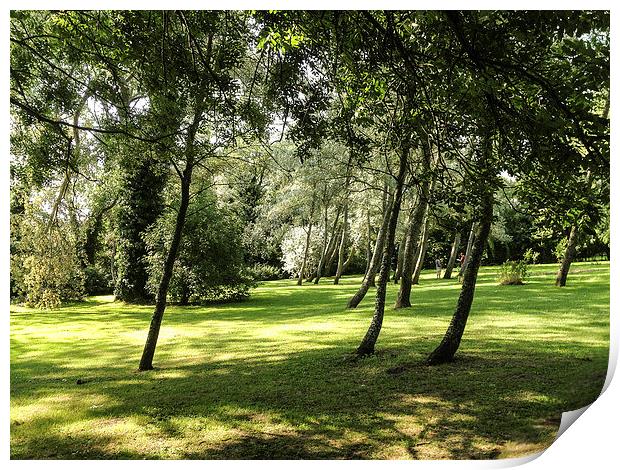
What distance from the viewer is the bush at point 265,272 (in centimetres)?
388

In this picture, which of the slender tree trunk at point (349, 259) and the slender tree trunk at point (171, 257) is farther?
the slender tree trunk at point (349, 259)

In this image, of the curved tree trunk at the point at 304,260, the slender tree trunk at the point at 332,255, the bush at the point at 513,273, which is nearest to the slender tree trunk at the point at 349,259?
the slender tree trunk at the point at 332,255

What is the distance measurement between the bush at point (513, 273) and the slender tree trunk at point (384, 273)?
92cm

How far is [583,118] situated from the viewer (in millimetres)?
2836

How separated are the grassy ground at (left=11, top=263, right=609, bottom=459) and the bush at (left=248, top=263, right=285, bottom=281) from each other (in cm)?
10

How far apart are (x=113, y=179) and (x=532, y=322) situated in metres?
3.48

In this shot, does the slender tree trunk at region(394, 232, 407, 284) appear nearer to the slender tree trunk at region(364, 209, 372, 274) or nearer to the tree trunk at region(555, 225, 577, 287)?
the slender tree trunk at region(364, 209, 372, 274)

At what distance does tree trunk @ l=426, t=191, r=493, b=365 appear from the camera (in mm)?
3475

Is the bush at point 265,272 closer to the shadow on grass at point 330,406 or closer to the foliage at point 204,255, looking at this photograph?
the foliage at point 204,255

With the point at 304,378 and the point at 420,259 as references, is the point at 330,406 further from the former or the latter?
the point at 420,259

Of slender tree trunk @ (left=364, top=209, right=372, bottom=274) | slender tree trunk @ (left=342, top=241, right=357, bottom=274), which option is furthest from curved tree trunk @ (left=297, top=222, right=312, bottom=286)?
slender tree trunk @ (left=364, top=209, right=372, bottom=274)

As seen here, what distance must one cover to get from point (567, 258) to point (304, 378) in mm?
2214

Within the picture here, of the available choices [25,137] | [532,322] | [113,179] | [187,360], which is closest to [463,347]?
[532,322]
